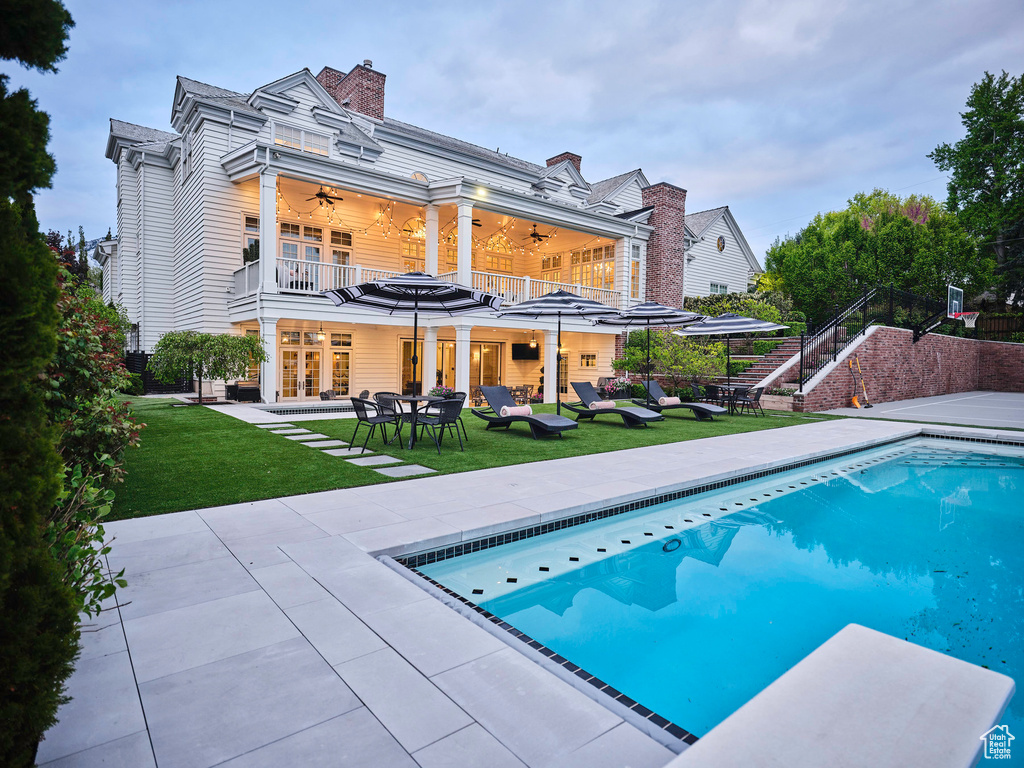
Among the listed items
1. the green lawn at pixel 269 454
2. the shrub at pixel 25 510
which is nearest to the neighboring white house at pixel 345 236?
the green lawn at pixel 269 454

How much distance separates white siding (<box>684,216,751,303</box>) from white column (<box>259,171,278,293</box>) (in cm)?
1923

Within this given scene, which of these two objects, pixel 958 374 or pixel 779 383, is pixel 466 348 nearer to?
pixel 779 383

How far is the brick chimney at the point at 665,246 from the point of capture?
868 inches

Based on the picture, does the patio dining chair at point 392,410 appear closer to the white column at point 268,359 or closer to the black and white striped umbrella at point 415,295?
the black and white striped umbrella at point 415,295

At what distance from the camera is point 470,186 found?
15445 millimetres

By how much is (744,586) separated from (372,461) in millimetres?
4900

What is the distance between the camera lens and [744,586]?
421cm

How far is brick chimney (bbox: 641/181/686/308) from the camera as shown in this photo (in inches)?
868

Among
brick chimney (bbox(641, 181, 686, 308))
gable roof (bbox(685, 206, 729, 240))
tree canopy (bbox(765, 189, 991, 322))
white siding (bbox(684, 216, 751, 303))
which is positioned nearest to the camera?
brick chimney (bbox(641, 181, 686, 308))

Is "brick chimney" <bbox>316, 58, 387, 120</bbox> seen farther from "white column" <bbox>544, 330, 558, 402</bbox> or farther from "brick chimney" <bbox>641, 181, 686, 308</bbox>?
"brick chimney" <bbox>641, 181, 686, 308</bbox>

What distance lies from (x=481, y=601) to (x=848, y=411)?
1545 cm

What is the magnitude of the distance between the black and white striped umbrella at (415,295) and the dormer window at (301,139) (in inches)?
295

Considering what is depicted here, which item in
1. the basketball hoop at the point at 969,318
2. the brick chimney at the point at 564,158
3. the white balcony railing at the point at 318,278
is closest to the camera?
the white balcony railing at the point at 318,278

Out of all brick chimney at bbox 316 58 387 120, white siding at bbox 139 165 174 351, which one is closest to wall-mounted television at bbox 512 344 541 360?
brick chimney at bbox 316 58 387 120
